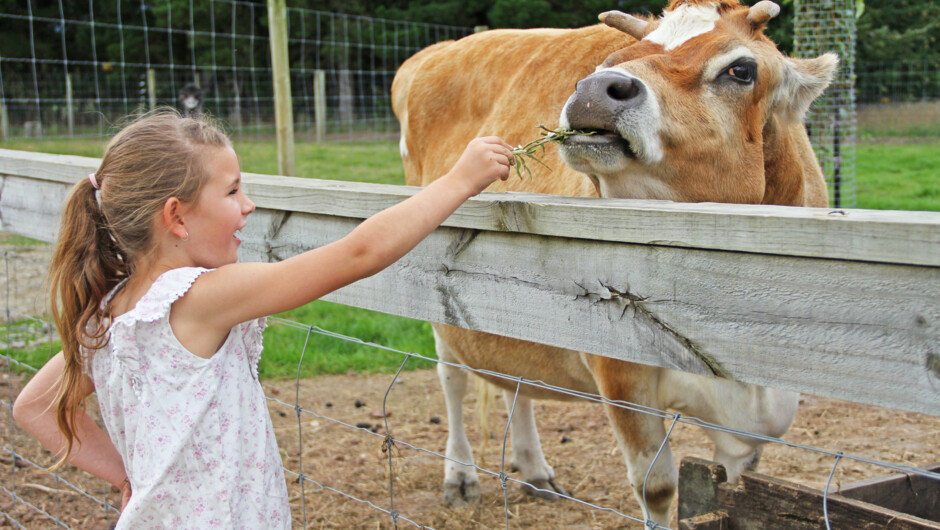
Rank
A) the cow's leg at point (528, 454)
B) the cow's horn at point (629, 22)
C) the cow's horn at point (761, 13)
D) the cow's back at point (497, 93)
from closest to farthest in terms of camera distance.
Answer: the cow's horn at point (761, 13) → the cow's horn at point (629, 22) → the cow's back at point (497, 93) → the cow's leg at point (528, 454)

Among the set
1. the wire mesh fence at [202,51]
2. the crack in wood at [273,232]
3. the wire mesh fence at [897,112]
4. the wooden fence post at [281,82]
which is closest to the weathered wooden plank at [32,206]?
the crack in wood at [273,232]

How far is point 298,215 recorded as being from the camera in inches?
88.3

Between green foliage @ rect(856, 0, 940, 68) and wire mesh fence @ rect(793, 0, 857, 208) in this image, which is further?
green foliage @ rect(856, 0, 940, 68)

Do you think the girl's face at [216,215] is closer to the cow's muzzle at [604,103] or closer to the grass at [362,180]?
the cow's muzzle at [604,103]

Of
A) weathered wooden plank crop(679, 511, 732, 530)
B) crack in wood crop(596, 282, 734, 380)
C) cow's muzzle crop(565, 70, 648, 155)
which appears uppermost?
cow's muzzle crop(565, 70, 648, 155)

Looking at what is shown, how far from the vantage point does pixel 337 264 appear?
161cm

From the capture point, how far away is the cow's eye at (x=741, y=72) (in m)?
2.41

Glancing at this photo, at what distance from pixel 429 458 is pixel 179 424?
2.82 metres

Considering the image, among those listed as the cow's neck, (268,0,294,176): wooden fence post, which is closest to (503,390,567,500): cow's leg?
the cow's neck

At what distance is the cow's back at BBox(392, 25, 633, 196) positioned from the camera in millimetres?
3373

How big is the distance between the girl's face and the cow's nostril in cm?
90

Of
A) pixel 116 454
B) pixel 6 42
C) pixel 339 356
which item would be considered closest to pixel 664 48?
pixel 116 454

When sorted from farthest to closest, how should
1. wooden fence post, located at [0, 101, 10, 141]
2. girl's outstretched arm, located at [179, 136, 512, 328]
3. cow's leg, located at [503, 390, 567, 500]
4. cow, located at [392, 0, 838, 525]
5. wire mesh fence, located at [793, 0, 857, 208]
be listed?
wooden fence post, located at [0, 101, 10, 141] < wire mesh fence, located at [793, 0, 857, 208] < cow's leg, located at [503, 390, 567, 500] < cow, located at [392, 0, 838, 525] < girl's outstretched arm, located at [179, 136, 512, 328]

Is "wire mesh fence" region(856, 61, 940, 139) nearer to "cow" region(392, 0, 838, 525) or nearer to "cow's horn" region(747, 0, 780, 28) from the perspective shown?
"cow" region(392, 0, 838, 525)
